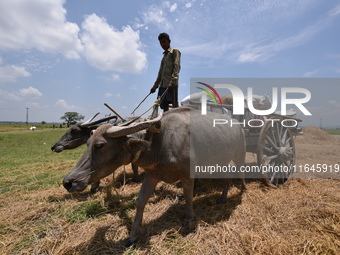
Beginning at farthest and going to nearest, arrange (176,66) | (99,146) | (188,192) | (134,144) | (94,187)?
(94,187)
(176,66)
(188,192)
(134,144)
(99,146)

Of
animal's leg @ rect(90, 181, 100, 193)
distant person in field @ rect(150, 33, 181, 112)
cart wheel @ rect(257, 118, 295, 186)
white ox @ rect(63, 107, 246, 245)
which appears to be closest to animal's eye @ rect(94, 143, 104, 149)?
white ox @ rect(63, 107, 246, 245)

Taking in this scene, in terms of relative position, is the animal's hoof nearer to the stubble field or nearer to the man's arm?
the stubble field

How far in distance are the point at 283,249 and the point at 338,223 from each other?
1.08 meters

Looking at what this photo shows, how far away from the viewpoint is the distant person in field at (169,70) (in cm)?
420

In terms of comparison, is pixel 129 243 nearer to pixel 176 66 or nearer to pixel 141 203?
pixel 141 203

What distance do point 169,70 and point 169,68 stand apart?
0.16ft

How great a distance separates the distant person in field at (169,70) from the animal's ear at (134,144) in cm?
211

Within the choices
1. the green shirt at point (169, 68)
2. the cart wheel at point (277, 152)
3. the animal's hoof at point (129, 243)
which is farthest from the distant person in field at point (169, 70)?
the animal's hoof at point (129, 243)

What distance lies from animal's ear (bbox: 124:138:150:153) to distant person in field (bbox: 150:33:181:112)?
2114mm

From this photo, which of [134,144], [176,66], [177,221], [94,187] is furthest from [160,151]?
[94,187]

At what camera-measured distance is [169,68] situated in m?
4.40

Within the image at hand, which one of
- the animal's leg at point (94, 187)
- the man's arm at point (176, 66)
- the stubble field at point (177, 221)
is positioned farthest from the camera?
the animal's leg at point (94, 187)

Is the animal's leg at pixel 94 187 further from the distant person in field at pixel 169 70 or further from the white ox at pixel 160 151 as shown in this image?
the distant person in field at pixel 169 70

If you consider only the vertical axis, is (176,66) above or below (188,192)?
above
